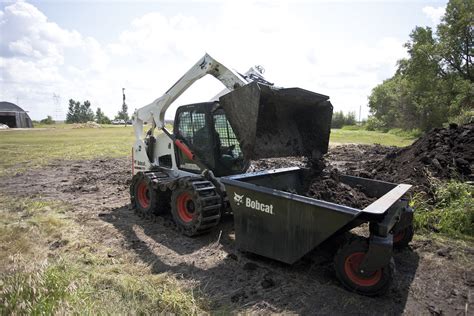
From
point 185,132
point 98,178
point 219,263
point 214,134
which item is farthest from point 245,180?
point 98,178

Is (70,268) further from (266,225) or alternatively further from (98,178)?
(98,178)

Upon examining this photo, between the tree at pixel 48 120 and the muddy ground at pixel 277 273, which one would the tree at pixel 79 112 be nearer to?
the tree at pixel 48 120

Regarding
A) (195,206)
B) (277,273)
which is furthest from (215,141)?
(277,273)

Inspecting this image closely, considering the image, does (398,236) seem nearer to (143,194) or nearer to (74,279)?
(74,279)

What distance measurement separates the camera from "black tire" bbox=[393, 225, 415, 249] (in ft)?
14.2

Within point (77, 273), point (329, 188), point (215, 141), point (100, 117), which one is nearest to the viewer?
point (77, 273)

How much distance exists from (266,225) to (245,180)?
770 mm

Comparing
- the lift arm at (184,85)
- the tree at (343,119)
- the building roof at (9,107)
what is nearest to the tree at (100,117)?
the building roof at (9,107)

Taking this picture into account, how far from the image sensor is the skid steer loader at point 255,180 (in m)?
3.32

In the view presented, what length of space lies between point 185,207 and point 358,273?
2775 millimetres

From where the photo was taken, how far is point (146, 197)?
6277mm

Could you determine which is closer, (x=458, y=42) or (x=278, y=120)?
(x=278, y=120)

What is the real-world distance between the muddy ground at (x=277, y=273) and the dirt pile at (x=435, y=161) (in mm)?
2231

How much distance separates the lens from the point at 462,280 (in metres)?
3.63
